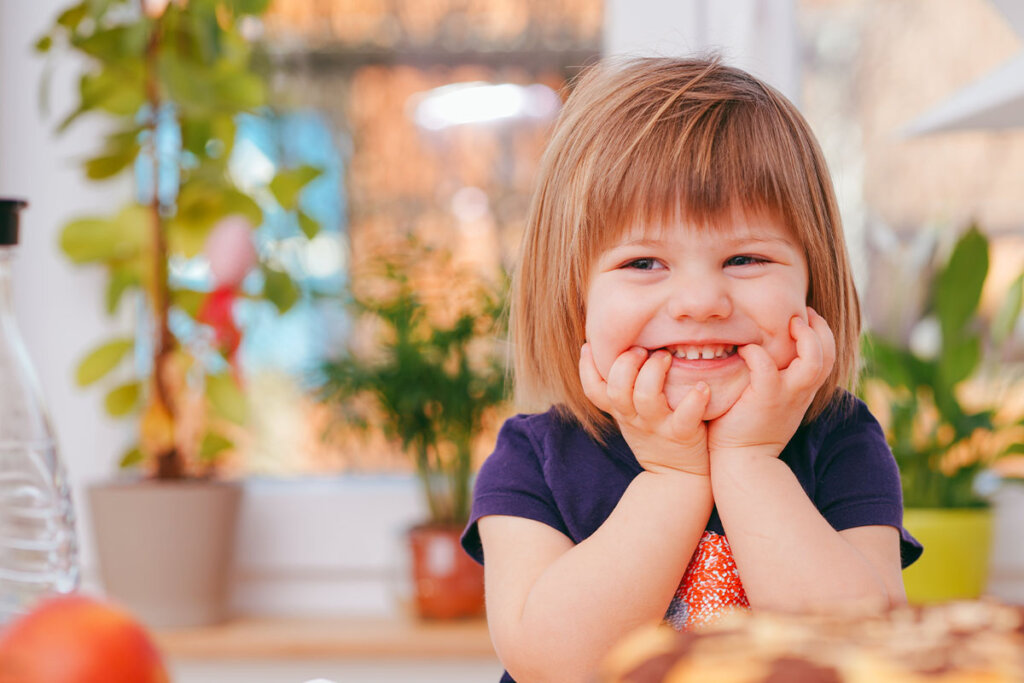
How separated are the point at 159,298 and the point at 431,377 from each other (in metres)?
0.39

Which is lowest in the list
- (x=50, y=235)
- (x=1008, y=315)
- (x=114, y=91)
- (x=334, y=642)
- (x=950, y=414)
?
(x=334, y=642)

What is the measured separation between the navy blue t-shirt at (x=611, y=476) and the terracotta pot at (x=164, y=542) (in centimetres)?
63

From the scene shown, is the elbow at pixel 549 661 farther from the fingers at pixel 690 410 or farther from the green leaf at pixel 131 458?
the green leaf at pixel 131 458

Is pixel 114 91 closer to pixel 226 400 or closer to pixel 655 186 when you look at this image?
pixel 226 400

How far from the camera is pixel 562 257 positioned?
737 millimetres

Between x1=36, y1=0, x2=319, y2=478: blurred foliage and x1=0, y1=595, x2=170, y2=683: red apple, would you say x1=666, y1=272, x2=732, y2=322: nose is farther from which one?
x1=36, y1=0, x2=319, y2=478: blurred foliage

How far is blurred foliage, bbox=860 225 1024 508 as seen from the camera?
4.14ft

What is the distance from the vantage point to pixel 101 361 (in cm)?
139

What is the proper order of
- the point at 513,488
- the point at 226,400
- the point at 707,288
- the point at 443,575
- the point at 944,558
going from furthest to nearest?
the point at 226,400
the point at 443,575
the point at 944,558
the point at 513,488
the point at 707,288

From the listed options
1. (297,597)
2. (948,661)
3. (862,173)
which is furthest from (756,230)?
(297,597)

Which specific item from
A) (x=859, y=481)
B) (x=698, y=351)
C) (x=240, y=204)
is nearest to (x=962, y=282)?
(x=859, y=481)

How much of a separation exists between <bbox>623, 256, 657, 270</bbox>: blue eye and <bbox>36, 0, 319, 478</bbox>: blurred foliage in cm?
80

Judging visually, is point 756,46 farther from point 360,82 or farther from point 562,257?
point 562,257

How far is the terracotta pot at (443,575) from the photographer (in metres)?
1.30
